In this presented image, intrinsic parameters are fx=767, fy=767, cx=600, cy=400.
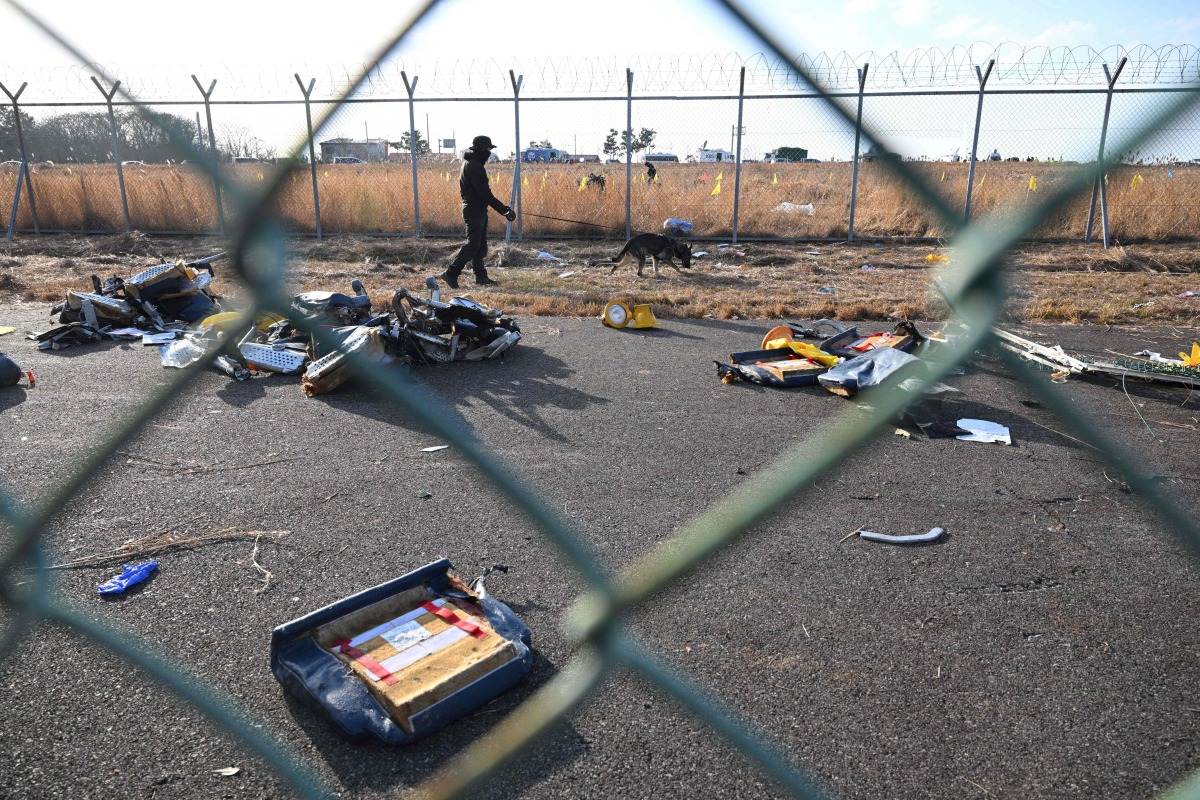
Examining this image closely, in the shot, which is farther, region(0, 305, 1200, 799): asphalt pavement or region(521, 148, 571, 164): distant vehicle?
region(521, 148, 571, 164): distant vehicle

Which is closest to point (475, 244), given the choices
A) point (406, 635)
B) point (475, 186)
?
point (475, 186)

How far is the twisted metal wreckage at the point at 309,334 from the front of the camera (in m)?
5.56

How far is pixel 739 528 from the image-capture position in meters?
1.62

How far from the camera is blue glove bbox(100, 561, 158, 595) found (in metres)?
2.69

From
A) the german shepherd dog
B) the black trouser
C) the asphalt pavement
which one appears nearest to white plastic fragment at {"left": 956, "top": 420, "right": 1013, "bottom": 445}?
the asphalt pavement

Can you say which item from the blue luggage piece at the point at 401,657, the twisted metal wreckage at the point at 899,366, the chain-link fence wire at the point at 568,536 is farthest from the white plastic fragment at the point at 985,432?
the blue luggage piece at the point at 401,657

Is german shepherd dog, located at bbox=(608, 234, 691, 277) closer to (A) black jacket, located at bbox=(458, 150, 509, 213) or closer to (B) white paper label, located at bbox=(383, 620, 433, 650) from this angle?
(A) black jacket, located at bbox=(458, 150, 509, 213)

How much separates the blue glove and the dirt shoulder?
14.4ft

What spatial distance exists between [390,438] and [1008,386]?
4.28 m

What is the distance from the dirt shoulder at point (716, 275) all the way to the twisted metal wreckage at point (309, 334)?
90 centimetres

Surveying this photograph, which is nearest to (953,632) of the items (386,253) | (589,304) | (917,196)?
(917,196)

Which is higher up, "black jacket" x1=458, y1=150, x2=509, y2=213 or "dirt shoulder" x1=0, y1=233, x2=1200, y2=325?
"black jacket" x1=458, y1=150, x2=509, y2=213

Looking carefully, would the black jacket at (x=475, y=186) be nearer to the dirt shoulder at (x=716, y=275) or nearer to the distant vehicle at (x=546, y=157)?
the dirt shoulder at (x=716, y=275)

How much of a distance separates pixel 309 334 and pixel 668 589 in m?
4.55
